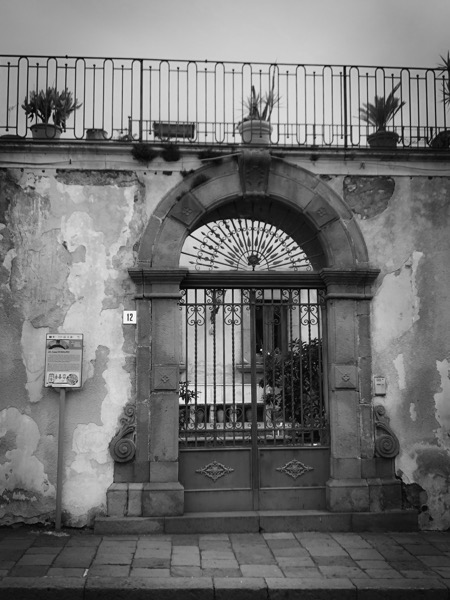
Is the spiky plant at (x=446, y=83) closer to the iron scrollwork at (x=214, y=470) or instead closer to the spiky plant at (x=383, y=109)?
the spiky plant at (x=383, y=109)

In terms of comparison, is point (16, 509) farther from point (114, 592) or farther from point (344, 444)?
point (344, 444)

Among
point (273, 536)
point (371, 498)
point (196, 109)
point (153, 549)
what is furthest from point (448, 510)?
point (196, 109)

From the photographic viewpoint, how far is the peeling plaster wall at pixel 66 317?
7547mm

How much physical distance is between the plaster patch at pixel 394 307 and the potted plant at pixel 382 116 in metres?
1.65

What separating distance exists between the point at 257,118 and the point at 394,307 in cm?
285

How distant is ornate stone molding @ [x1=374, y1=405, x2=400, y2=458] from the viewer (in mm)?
7809

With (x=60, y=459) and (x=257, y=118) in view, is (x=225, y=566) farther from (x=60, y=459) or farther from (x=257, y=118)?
(x=257, y=118)

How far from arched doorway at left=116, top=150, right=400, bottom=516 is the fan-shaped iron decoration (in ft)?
0.28

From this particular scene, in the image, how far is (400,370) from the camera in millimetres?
7961

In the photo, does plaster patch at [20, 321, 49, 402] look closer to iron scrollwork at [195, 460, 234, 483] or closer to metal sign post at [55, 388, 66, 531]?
metal sign post at [55, 388, 66, 531]

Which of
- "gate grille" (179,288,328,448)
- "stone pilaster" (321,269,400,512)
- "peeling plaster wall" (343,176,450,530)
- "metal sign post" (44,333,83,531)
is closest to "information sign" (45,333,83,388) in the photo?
"metal sign post" (44,333,83,531)

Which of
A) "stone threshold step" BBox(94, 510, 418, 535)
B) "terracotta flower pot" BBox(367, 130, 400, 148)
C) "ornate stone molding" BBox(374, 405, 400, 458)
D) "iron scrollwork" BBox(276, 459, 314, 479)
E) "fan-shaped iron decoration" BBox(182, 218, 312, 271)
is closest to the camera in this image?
"stone threshold step" BBox(94, 510, 418, 535)

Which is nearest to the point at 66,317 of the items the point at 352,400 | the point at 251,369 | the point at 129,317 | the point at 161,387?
the point at 129,317

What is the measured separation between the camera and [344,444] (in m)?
7.80
